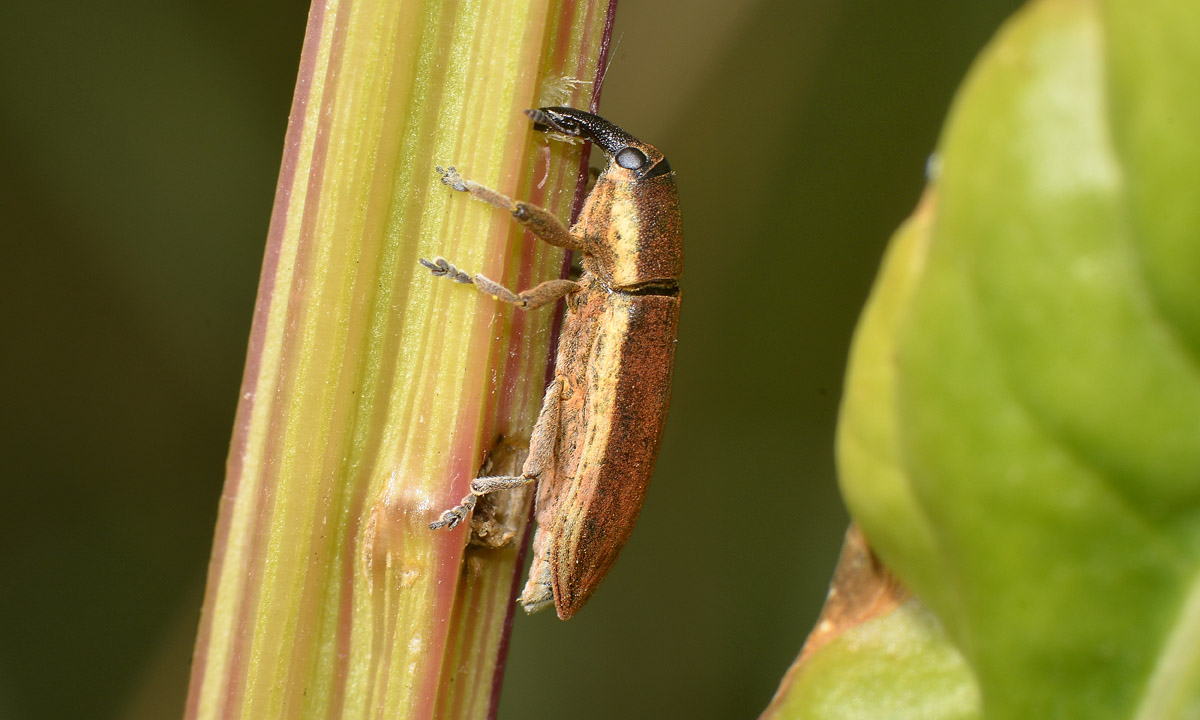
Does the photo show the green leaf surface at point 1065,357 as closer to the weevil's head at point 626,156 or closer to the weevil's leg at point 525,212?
the weevil's leg at point 525,212

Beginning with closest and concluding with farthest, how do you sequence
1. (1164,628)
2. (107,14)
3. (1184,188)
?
1. (1184,188)
2. (1164,628)
3. (107,14)

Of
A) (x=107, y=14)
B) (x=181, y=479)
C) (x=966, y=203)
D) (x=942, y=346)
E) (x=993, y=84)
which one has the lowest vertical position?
(x=181, y=479)

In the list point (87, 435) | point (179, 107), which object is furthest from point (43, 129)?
point (87, 435)

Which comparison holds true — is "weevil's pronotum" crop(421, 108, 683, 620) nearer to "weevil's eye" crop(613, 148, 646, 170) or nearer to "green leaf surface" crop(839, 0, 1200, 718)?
"weevil's eye" crop(613, 148, 646, 170)

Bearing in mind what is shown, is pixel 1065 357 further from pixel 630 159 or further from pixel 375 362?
pixel 630 159

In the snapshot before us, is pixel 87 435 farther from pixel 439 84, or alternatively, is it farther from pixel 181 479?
pixel 439 84
